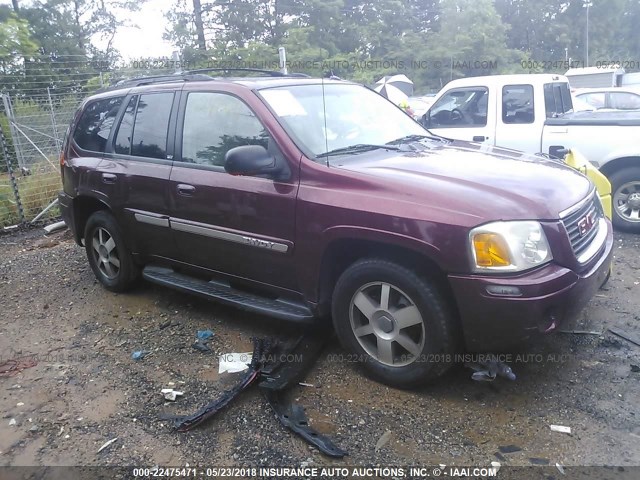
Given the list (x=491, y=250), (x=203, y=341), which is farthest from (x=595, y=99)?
(x=203, y=341)

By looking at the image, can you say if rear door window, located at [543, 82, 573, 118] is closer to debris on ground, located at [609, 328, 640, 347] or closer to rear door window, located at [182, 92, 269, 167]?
debris on ground, located at [609, 328, 640, 347]

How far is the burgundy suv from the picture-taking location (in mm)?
2805

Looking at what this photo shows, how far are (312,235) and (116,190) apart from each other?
84.3 inches

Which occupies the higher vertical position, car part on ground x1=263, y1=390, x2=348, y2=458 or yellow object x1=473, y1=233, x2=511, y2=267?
yellow object x1=473, y1=233, x2=511, y2=267

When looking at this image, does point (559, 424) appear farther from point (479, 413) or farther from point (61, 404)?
point (61, 404)

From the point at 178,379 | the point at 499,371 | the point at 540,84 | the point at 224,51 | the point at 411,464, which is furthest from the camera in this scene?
the point at 224,51

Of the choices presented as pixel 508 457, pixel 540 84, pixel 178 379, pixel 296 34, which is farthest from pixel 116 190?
pixel 296 34

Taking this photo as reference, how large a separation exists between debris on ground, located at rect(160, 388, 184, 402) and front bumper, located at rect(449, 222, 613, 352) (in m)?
1.80

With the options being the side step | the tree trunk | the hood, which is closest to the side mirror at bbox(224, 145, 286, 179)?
the hood

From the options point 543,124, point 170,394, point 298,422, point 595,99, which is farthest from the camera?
point 595,99

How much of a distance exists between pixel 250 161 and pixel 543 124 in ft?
15.8

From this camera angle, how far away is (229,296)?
393cm

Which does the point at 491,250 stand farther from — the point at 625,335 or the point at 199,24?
the point at 199,24

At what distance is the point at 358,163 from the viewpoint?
11.0ft
